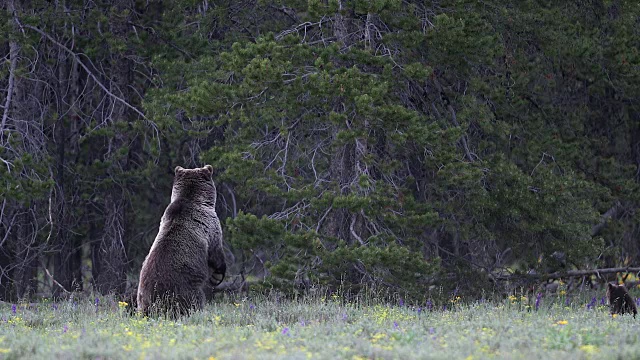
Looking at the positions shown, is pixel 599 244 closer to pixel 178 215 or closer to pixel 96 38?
pixel 178 215

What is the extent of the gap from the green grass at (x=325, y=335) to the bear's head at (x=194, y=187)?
1512 millimetres

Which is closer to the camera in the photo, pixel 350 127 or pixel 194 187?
pixel 194 187

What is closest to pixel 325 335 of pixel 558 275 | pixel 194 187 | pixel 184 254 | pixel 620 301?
pixel 184 254

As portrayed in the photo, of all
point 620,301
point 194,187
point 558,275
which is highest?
point 194,187

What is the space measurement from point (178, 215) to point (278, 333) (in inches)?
106

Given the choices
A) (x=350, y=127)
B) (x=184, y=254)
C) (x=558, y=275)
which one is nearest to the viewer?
(x=184, y=254)

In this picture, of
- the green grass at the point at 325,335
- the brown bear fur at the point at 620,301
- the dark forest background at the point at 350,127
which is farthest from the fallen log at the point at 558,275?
the green grass at the point at 325,335

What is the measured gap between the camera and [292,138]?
16078 mm

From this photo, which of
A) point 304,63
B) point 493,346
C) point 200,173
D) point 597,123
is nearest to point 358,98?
point 304,63

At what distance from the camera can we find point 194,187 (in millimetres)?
12281

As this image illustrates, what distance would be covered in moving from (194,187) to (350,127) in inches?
128

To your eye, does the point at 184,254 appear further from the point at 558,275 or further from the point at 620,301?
the point at 558,275

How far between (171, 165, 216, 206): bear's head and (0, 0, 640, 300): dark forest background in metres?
2.12

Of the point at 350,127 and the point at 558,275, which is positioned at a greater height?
the point at 350,127
